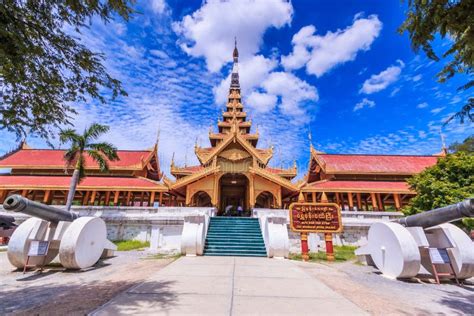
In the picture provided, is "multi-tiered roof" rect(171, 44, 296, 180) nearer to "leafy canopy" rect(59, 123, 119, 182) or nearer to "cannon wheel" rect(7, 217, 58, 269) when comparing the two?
"leafy canopy" rect(59, 123, 119, 182)

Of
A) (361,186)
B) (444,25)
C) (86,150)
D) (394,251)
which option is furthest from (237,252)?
(361,186)

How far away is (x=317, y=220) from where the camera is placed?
30.4 ft

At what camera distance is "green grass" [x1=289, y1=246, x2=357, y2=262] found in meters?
9.34

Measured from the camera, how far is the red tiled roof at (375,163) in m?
20.6

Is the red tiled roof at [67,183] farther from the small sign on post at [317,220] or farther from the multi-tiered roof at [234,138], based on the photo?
the small sign on post at [317,220]

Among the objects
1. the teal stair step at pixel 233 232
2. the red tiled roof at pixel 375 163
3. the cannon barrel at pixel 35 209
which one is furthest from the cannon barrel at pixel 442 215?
the red tiled roof at pixel 375 163

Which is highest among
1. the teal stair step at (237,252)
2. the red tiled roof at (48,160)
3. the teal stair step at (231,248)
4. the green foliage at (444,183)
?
the red tiled roof at (48,160)

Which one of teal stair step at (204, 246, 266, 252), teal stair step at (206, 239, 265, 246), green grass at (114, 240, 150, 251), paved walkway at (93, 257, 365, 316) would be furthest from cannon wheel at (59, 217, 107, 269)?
teal stair step at (206, 239, 265, 246)

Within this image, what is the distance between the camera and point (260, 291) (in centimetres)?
399

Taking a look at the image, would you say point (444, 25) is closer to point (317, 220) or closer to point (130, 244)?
point (317, 220)

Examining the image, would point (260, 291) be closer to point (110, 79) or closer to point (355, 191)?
point (110, 79)

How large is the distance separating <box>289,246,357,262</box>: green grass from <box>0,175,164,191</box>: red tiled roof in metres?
13.3

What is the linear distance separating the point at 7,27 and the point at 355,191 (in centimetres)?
2086

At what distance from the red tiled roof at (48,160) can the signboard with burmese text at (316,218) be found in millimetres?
16872
